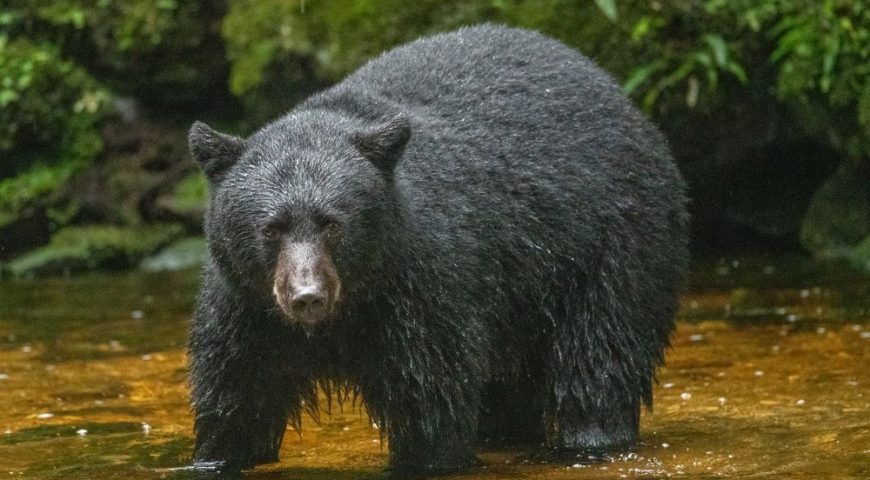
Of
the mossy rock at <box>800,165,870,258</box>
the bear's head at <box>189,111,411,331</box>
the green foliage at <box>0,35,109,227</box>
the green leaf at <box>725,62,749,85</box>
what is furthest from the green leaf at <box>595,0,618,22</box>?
the green foliage at <box>0,35,109,227</box>

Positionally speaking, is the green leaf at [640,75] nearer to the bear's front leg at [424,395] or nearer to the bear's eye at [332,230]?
the bear's front leg at [424,395]

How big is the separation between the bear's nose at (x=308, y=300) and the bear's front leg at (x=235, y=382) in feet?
1.93

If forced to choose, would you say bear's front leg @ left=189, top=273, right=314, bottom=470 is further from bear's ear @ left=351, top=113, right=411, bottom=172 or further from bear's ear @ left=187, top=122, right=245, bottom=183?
bear's ear @ left=351, top=113, right=411, bottom=172

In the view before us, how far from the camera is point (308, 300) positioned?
569 cm

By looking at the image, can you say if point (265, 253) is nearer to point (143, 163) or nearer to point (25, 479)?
point (25, 479)

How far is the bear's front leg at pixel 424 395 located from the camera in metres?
6.39

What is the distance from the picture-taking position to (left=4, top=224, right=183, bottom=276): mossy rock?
14.8 m

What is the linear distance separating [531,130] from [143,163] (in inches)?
350

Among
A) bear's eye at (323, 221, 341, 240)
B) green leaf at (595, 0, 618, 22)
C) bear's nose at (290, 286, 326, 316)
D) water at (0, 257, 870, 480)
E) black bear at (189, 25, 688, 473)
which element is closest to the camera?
bear's nose at (290, 286, 326, 316)

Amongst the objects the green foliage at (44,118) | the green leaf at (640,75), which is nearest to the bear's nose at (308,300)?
the green leaf at (640,75)

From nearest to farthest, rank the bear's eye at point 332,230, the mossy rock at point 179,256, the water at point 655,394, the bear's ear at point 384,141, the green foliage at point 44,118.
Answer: the bear's eye at point 332,230 < the bear's ear at point 384,141 < the water at point 655,394 < the mossy rock at point 179,256 < the green foliage at point 44,118

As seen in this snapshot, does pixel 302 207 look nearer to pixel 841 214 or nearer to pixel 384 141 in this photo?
pixel 384 141

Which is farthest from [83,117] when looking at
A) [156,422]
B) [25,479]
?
[25,479]

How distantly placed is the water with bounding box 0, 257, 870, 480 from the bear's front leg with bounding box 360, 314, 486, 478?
0.16 m
